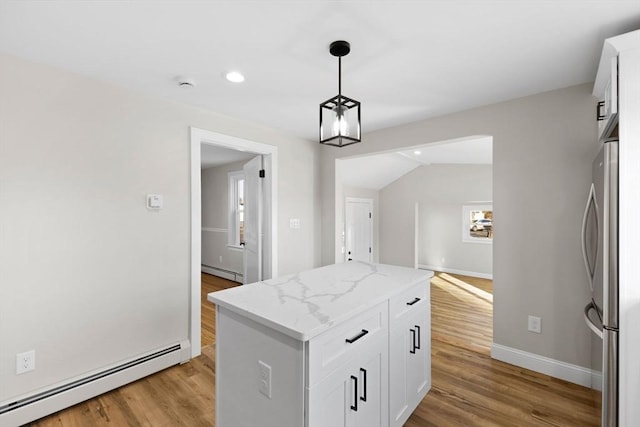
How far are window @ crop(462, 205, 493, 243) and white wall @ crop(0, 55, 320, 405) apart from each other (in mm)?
5843

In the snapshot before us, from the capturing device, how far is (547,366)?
252cm

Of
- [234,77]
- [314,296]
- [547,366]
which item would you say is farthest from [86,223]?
[547,366]

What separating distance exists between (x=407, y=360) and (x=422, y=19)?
77.1 inches

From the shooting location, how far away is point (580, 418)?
1979 mm

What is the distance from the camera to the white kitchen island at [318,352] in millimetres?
1214

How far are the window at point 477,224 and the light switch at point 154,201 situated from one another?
617cm

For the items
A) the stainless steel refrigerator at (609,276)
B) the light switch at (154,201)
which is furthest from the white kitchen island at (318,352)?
the light switch at (154,201)

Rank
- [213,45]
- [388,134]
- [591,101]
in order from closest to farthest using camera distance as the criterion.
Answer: [213,45] → [591,101] → [388,134]

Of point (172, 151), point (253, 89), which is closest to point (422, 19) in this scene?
point (253, 89)

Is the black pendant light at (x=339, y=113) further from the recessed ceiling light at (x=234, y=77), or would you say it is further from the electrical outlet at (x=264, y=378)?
the electrical outlet at (x=264, y=378)

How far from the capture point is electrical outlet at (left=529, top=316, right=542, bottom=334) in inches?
101

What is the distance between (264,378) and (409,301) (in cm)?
104

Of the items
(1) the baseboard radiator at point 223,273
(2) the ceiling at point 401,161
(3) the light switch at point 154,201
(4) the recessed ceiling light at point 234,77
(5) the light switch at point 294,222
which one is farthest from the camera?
(1) the baseboard radiator at point 223,273

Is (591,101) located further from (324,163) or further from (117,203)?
(117,203)
